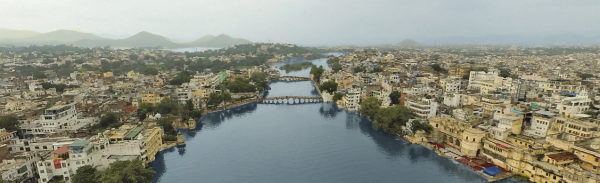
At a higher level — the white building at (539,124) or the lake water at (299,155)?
the white building at (539,124)

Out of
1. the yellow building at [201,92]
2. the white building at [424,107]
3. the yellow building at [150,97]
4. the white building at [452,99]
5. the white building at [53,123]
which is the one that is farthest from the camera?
the yellow building at [201,92]

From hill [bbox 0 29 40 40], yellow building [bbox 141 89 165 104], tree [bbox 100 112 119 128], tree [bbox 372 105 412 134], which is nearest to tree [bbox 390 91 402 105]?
tree [bbox 372 105 412 134]

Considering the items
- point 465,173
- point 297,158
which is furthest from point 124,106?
point 465,173

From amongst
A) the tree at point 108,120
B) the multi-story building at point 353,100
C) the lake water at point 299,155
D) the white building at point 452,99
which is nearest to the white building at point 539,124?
the lake water at point 299,155

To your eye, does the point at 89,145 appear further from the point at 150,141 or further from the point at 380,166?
the point at 380,166

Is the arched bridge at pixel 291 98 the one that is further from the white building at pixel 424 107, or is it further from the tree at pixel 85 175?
the tree at pixel 85 175

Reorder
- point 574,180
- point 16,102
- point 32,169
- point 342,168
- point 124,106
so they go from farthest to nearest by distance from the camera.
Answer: point 124,106 → point 16,102 → point 342,168 → point 32,169 → point 574,180

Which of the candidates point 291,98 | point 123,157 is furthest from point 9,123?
point 291,98

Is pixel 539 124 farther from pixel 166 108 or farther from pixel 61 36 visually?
pixel 61 36

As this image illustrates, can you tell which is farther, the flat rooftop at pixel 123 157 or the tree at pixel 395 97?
the tree at pixel 395 97
